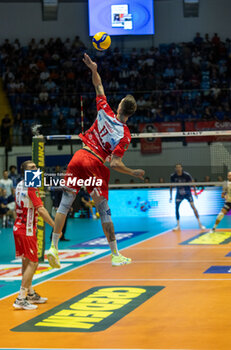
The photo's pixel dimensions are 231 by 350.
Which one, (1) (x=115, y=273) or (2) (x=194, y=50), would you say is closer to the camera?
(1) (x=115, y=273)

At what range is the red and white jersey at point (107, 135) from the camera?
21.9 feet

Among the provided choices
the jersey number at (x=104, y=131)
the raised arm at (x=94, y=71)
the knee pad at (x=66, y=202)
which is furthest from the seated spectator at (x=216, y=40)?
the knee pad at (x=66, y=202)

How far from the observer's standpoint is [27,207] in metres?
8.30

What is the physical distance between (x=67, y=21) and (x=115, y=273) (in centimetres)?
2291

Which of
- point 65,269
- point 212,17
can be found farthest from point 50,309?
point 212,17

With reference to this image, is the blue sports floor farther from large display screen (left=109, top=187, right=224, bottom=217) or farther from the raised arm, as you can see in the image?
the raised arm

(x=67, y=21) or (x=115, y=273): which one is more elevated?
(x=67, y=21)

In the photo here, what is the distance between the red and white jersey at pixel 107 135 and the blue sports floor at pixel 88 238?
144 inches

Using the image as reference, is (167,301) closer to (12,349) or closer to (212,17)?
(12,349)

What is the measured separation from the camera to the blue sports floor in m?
11.4

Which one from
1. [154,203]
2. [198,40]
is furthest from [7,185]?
[198,40]

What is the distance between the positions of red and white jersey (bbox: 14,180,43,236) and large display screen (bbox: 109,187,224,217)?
16.3 meters

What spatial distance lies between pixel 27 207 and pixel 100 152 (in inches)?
74.5

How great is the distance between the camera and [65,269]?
11969 millimetres
